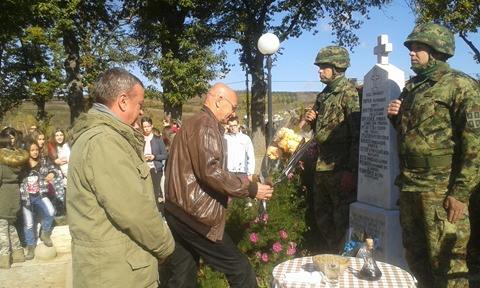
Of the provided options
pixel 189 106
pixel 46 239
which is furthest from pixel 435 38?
pixel 189 106

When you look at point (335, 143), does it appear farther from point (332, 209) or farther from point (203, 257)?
point (203, 257)

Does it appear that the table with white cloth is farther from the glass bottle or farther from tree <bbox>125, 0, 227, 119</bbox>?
tree <bbox>125, 0, 227, 119</bbox>

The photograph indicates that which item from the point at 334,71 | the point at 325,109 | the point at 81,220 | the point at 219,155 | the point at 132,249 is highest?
the point at 334,71

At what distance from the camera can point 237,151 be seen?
8.07 metres

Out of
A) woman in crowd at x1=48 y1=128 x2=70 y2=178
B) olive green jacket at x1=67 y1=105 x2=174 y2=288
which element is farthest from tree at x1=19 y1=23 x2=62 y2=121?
olive green jacket at x1=67 y1=105 x2=174 y2=288

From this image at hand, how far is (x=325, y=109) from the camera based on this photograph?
5.17 m

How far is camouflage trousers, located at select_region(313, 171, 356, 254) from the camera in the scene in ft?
17.1

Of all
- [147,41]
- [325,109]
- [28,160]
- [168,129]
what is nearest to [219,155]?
[325,109]

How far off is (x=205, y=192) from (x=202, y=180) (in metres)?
0.13

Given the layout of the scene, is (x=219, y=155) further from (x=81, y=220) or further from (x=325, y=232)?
(x=325, y=232)

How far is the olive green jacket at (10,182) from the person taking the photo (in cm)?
629

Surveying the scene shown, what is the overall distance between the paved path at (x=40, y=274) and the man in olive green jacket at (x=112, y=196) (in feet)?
10.3

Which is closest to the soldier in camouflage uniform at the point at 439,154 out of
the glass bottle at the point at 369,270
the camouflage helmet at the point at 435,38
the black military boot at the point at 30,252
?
the camouflage helmet at the point at 435,38

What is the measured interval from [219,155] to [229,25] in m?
16.0
